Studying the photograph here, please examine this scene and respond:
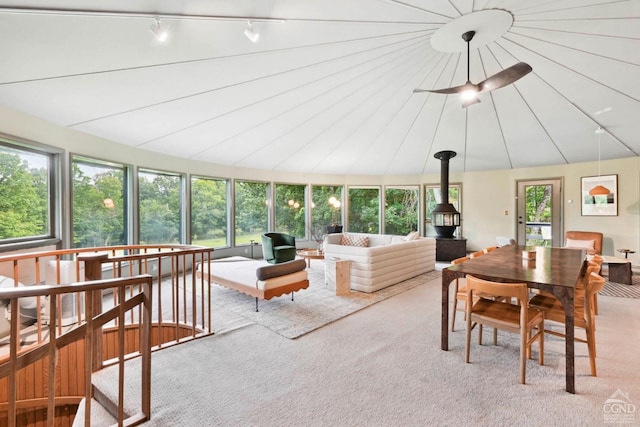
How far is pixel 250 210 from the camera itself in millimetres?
7848

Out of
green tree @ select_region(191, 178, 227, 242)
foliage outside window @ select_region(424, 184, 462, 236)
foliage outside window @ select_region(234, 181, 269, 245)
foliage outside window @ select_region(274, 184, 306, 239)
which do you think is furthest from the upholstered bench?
foliage outside window @ select_region(424, 184, 462, 236)

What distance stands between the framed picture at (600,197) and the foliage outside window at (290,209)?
696 centimetres

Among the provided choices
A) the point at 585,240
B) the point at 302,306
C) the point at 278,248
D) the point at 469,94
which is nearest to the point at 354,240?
the point at 278,248

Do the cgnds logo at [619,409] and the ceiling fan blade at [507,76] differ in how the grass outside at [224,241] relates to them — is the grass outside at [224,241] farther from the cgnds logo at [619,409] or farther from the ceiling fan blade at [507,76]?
the cgnds logo at [619,409]

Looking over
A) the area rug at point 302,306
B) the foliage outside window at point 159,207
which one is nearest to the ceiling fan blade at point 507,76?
the area rug at point 302,306

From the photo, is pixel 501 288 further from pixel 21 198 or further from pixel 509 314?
pixel 21 198

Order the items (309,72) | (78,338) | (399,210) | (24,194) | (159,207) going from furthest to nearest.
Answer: (399,210) → (159,207) → (24,194) → (309,72) → (78,338)

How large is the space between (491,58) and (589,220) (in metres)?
5.87

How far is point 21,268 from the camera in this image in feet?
10.9

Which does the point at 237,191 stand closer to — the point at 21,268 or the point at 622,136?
the point at 21,268

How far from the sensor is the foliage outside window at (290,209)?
8.37m

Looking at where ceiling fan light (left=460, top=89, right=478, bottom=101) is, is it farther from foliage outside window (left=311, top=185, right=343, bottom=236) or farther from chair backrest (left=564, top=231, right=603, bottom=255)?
foliage outside window (left=311, top=185, right=343, bottom=236)

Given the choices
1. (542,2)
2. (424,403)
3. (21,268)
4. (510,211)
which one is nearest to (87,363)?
(424,403)

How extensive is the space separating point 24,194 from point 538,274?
5832 mm
